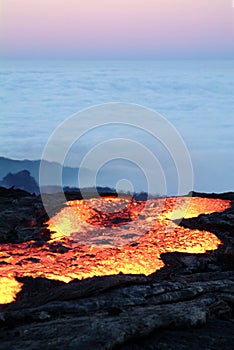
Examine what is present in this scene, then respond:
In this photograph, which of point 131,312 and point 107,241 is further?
point 107,241

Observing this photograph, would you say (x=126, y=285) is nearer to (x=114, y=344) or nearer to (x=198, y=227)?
(x=114, y=344)

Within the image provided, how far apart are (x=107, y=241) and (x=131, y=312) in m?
9.72

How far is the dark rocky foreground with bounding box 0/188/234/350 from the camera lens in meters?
11.2

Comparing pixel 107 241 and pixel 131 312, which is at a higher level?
pixel 131 312

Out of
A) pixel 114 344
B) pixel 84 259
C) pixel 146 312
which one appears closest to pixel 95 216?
pixel 84 259

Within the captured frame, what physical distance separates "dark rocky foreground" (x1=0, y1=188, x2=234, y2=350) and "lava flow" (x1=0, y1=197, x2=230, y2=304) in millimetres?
841

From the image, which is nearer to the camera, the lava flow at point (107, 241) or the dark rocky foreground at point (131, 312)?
the dark rocky foreground at point (131, 312)

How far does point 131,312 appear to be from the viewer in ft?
42.3

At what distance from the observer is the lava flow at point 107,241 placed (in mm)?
18828

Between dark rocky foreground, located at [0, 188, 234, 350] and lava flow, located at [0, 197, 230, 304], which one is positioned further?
lava flow, located at [0, 197, 230, 304]

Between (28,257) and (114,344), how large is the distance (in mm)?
9944

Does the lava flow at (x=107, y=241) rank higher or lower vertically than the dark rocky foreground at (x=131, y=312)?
lower

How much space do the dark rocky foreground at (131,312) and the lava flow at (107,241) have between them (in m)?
0.84

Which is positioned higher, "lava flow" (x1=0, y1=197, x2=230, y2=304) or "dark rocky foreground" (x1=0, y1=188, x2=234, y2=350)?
"dark rocky foreground" (x1=0, y1=188, x2=234, y2=350)
